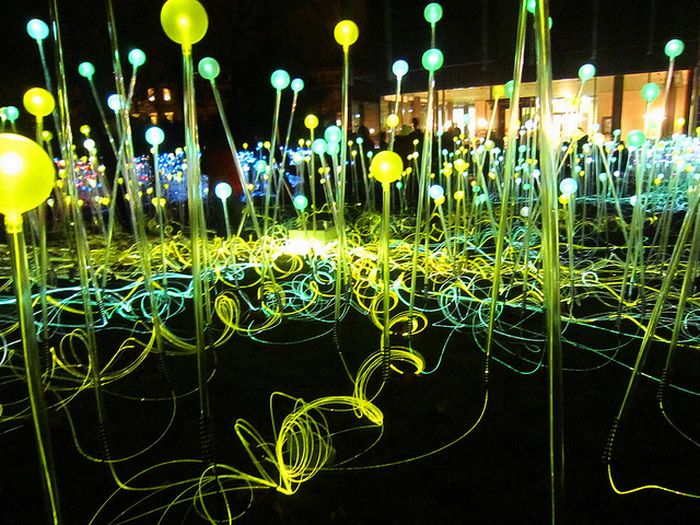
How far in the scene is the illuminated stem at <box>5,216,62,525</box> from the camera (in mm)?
860

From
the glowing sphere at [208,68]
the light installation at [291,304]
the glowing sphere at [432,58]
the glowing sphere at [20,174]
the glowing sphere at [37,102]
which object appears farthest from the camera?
the glowing sphere at [208,68]

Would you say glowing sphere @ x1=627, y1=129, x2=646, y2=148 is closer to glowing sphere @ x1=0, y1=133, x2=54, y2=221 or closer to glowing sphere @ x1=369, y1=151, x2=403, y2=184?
glowing sphere @ x1=369, y1=151, x2=403, y2=184

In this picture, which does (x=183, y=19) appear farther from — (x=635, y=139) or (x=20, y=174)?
(x=635, y=139)

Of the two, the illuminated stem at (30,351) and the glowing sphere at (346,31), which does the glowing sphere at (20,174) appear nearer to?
the illuminated stem at (30,351)

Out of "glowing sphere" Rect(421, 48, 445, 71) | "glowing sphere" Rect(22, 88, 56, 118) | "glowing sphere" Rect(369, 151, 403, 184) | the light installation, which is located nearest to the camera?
the light installation

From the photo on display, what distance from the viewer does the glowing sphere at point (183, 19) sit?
1.29 m

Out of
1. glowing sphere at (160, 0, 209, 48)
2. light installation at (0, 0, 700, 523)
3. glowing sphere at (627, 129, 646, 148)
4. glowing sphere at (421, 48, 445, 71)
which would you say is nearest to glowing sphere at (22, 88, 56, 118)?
light installation at (0, 0, 700, 523)

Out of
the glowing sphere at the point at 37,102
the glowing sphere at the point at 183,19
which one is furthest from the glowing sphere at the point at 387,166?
the glowing sphere at the point at 37,102

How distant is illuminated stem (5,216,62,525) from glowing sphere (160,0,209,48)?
686mm

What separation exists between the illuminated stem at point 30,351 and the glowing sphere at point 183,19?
69 cm

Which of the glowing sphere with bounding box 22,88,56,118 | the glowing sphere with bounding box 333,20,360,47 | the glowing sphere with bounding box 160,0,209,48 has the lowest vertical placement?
the glowing sphere with bounding box 22,88,56,118

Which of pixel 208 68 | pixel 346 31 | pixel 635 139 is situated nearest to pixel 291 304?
pixel 208 68

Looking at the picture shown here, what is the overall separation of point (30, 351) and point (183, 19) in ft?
2.92

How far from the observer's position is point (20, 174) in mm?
803
